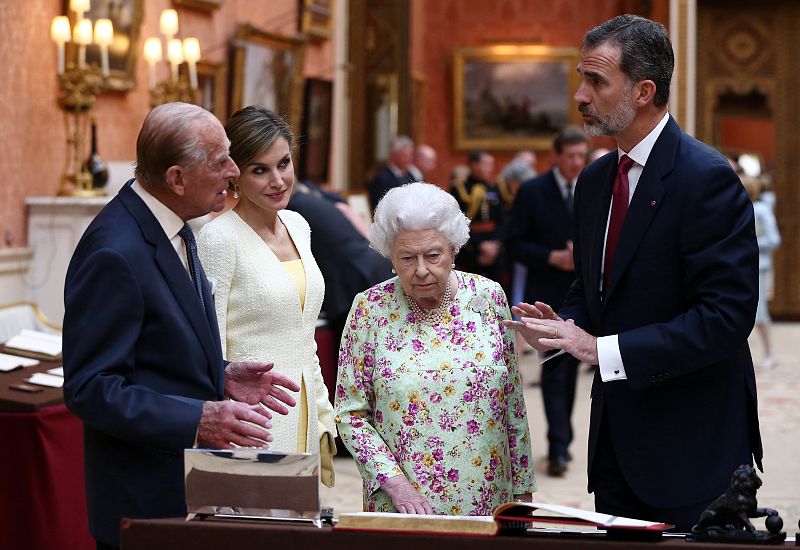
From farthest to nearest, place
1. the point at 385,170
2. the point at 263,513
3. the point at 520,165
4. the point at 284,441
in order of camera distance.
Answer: the point at 385,170 < the point at 520,165 < the point at 284,441 < the point at 263,513

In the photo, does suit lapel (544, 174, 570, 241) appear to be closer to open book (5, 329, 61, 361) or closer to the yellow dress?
open book (5, 329, 61, 361)

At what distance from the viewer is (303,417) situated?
400cm

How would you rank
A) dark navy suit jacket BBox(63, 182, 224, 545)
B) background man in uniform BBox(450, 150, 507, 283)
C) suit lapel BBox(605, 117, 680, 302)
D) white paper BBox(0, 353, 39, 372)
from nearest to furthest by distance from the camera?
dark navy suit jacket BBox(63, 182, 224, 545), suit lapel BBox(605, 117, 680, 302), white paper BBox(0, 353, 39, 372), background man in uniform BBox(450, 150, 507, 283)

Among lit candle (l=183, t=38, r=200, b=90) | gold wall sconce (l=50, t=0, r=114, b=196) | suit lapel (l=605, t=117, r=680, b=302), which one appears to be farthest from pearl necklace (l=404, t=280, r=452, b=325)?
lit candle (l=183, t=38, r=200, b=90)

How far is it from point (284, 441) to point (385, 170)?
943cm

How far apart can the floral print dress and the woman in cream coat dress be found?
1.66ft

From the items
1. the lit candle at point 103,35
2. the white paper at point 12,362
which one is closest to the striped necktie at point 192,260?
the white paper at point 12,362

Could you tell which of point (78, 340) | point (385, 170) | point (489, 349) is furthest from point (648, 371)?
point (385, 170)

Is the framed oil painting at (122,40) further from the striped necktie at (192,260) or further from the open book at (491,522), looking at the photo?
the open book at (491,522)

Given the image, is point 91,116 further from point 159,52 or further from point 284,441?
point 284,441

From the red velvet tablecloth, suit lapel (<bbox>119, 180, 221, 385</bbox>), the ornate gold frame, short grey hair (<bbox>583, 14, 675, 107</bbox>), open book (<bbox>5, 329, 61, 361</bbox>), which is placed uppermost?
the ornate gold frame

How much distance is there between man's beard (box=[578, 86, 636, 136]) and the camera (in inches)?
125

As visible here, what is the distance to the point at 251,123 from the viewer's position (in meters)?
3.94

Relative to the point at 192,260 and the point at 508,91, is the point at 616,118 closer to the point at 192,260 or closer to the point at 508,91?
the point at 192,260
